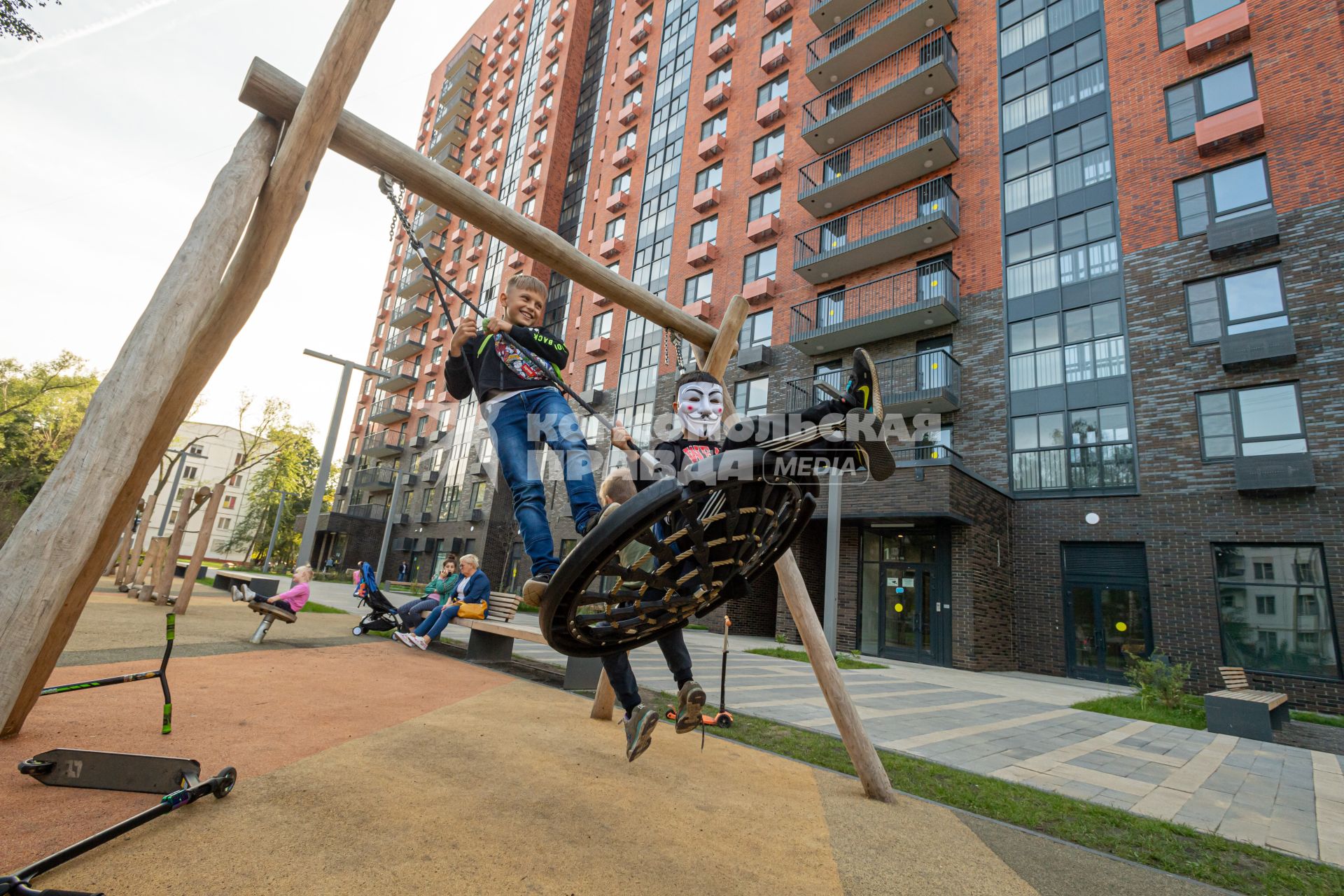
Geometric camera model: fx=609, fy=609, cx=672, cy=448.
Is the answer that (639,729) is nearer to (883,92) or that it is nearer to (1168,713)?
(1168,713)

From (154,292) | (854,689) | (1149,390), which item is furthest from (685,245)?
(154,292)

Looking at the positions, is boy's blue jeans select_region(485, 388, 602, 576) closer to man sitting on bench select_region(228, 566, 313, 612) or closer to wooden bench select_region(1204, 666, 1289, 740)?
man sitting on bench select_region(228, 566, 313, 612)

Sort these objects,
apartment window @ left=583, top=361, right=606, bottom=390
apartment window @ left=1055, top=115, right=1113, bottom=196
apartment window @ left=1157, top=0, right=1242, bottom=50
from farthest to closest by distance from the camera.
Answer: apartment window @ left=583, top=361, right=606, bottom=390 < apartment window @ left=1055, top=115, right=1113, bottom=196 < apartment window @ left=1157, top=0, right=1242, bottom=50

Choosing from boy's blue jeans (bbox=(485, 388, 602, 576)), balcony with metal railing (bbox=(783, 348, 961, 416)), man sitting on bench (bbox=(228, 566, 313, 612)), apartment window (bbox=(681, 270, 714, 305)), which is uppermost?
apartment window (bbox=(681, 270, 714, 305))

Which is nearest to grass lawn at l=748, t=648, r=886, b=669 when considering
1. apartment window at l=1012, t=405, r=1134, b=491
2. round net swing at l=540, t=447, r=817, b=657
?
apartment window at l=1012, t=405, r=1134, b=491

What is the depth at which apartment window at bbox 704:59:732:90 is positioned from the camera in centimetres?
3009

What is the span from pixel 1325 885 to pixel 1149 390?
15.5m

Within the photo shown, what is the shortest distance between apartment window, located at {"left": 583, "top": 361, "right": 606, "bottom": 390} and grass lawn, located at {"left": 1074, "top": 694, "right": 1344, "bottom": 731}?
995 inches

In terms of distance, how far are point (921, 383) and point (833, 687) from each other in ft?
54.9

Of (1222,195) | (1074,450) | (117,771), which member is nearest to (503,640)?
(117,771)

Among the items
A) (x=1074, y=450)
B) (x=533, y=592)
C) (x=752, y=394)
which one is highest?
(x=752, y=394)

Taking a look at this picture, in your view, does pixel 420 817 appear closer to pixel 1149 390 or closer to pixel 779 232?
pixel 1149 390

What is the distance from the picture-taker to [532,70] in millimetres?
46188

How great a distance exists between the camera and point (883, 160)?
2088 cm
